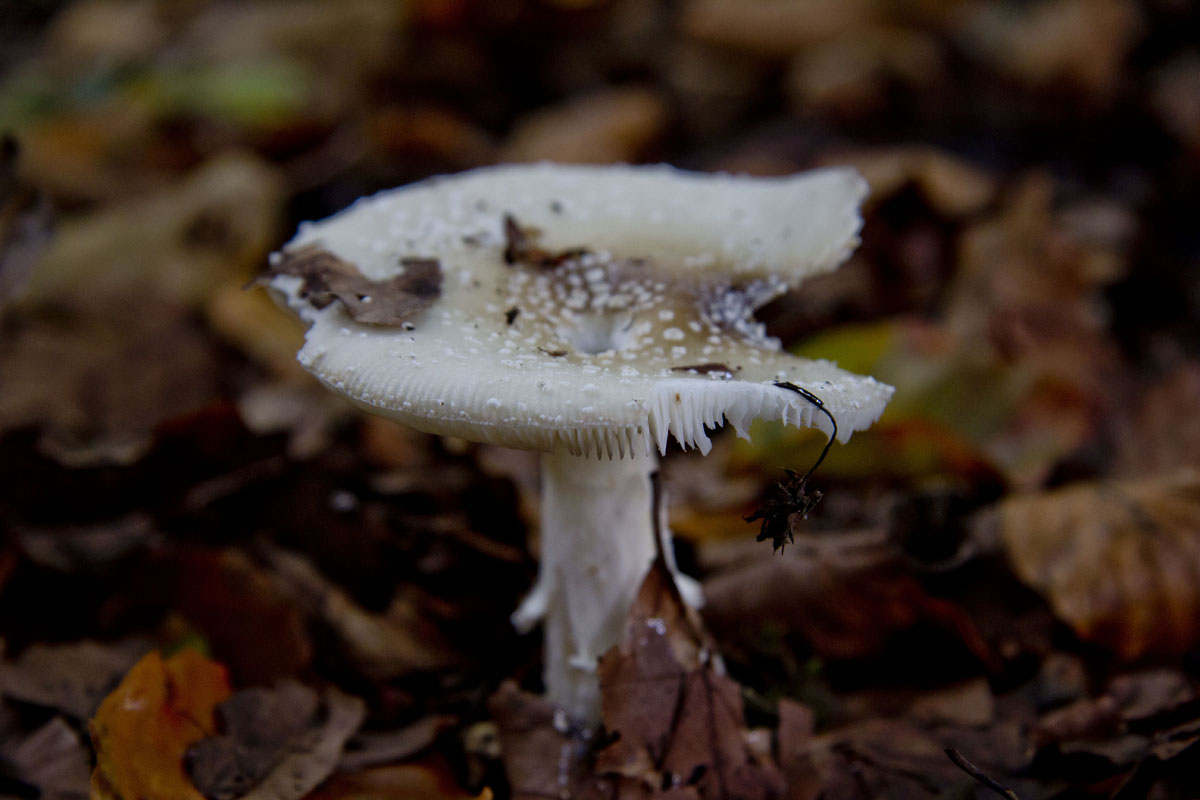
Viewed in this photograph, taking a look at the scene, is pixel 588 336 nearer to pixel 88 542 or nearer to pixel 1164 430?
pixel 88 542

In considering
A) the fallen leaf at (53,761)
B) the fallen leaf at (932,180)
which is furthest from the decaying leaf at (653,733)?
the fallen leaf at (932,180)

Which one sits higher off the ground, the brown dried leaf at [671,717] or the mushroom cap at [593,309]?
the mushroom cap at [593,309]

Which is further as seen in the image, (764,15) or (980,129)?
(764,15)

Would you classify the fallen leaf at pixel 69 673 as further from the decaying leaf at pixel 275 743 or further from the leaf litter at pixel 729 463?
the decaying leaf at pixel 275 743

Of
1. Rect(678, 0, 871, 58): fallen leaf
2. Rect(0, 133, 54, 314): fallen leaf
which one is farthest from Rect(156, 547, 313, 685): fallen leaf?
Rect(678, 0, 871, 58): fallen leaf

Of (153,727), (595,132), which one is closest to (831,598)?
(153,727)

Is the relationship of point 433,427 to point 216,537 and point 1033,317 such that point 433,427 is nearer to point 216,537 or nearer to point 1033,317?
point 216,537

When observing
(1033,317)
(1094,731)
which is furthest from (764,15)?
(1094,731)
